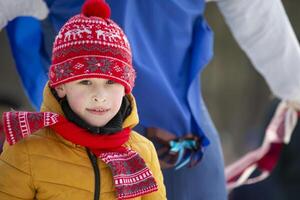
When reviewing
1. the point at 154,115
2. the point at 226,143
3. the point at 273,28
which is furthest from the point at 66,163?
the point at 226,143

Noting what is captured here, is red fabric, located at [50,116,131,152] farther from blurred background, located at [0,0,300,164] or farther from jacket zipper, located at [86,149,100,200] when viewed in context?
blurred background, located at [0,0,300,164]

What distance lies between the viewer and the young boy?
4.96 ft

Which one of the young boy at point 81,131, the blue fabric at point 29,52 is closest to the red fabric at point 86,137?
the young boy at point 81,131

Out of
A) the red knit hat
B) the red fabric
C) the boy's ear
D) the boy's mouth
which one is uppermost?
the red knit hat

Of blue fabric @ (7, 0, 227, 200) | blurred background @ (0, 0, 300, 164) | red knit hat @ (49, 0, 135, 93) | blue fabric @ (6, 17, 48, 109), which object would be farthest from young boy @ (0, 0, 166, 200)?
blurred background @ (0, 0, 300, 164)

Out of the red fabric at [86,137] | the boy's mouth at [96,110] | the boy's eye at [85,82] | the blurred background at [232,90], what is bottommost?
the blurred background at [232,90]

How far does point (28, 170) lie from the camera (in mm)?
1508

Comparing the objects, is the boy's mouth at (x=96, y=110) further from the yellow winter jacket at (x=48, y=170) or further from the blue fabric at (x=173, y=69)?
the blue fabric at (x=173, y=69)

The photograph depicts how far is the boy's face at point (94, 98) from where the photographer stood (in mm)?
1542

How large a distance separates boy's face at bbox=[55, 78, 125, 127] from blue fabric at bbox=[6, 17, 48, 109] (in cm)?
42

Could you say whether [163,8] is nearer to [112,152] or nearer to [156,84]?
[156,84]

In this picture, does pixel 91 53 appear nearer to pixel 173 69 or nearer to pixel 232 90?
pixel 173 69

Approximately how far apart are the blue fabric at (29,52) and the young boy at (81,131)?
39 centimetres

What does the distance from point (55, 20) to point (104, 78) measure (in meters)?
0.40
